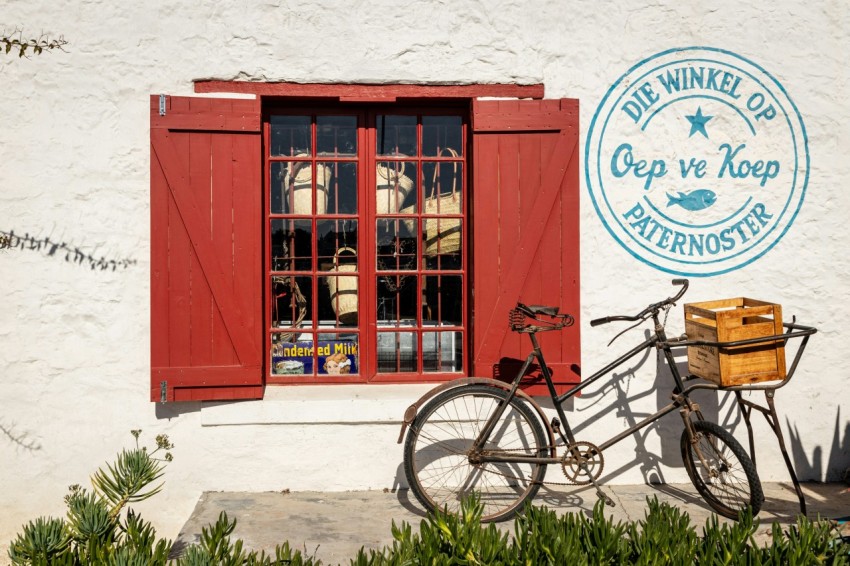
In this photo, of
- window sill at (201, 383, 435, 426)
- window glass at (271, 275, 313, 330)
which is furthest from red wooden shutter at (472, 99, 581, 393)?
window glass at (271, 275, 313, 330)

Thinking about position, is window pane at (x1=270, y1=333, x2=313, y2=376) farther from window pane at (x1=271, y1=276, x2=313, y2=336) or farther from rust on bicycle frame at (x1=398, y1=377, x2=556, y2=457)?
rust on bicycle frame at (x1=398, y1=377, x2=556, y2=457)

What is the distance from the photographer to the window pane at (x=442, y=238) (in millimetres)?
5121

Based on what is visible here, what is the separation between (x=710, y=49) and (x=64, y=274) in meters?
4.18

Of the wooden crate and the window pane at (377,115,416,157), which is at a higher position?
the window pane at (377,115,416,157)

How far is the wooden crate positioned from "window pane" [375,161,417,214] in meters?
1.90

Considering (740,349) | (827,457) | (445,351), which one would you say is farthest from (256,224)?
(827,457)

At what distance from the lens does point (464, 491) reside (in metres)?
4.77

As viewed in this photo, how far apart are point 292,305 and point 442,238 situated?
41.5 inches

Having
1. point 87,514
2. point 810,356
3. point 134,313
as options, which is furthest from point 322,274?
point 810,356

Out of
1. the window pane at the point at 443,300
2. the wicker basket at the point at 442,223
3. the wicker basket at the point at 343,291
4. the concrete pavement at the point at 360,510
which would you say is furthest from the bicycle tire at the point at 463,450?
the wicker basket at the point at 442,223

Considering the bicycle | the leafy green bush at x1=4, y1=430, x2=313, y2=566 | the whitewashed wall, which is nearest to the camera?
the leafy green bush at x1=4, y1=430, x2=313, y2=566

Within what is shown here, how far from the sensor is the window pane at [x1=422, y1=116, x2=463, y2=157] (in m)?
5.09

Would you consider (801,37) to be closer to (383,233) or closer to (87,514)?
(383,233)

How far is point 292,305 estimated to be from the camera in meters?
5.09
